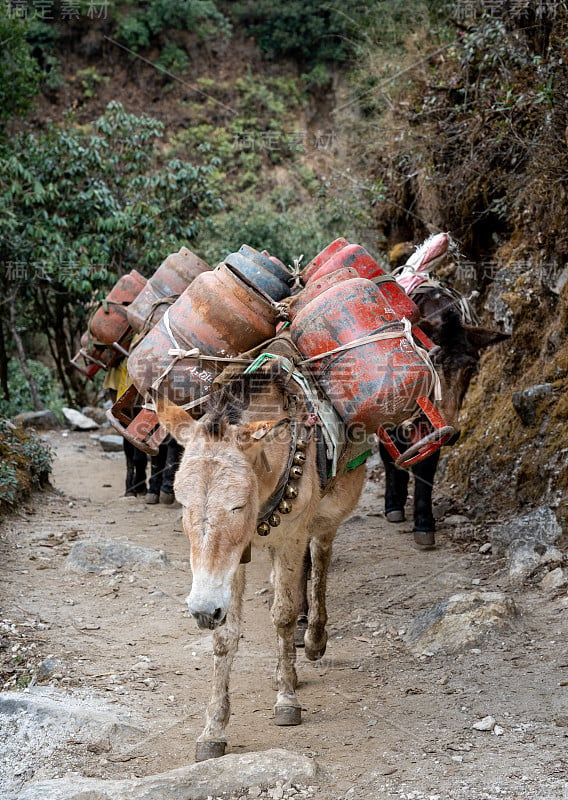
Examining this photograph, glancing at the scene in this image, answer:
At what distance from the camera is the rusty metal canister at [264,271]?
4559 millimetres

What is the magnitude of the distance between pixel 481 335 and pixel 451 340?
0.24 metres

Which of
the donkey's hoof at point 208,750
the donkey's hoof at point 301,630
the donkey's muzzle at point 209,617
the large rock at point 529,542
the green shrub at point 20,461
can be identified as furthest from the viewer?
the green shrub at point 20,461

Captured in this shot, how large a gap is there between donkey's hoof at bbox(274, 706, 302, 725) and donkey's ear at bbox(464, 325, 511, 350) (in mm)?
3408

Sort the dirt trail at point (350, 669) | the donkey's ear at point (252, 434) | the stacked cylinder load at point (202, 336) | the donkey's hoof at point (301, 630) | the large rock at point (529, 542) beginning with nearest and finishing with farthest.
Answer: the donkey's ear at point (252, 434)
the dirt trail at point (350, 669)
the stacked cylinder load at point (202, 336)
the donkey's hoof at point (301, 630)
the large rock at point (529, 542)

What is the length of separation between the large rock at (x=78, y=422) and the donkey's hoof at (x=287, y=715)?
1172cm

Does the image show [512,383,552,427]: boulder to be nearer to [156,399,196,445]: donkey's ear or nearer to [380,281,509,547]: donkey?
[380,281,509,547]: donkey

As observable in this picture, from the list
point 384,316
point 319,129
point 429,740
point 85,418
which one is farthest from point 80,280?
point 319,129

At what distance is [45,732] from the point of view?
341cm

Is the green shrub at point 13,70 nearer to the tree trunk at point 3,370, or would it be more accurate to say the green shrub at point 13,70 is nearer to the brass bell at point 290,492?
the tree trunk at point 3,370

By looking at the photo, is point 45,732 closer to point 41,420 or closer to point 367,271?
point 367,271

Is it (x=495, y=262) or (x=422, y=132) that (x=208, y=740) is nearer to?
(x=495, y=262)

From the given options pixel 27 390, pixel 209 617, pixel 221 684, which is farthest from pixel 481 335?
pixel 27 390

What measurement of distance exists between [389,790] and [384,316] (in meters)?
2.12

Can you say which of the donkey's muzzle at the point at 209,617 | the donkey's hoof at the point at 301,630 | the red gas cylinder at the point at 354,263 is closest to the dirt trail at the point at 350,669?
the donkey's hoof at the point at 301,630
